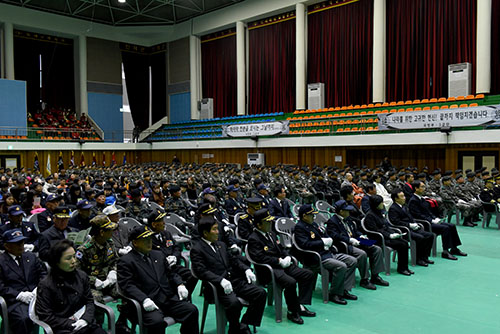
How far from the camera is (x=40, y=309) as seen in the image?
3.46 meters

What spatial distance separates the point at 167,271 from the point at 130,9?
31.3 meters

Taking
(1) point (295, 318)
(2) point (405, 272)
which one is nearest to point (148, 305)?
(1) point (295, 318)

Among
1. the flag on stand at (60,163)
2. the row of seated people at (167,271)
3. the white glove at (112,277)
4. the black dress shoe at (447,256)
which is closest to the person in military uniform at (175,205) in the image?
the row of seated people at (167,271)

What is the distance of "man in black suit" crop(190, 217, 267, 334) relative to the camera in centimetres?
443

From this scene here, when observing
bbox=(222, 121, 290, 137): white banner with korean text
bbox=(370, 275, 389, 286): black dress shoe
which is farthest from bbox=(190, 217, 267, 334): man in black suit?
bbox=(222, 121, 290, 137): white banner with korean text

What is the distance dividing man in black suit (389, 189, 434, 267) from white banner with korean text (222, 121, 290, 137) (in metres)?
15.7

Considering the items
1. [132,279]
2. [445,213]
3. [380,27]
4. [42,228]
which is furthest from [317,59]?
[132,279]

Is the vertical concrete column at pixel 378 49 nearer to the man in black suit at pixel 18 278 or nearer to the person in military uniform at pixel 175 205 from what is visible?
the person in military uniform at pixel 175 205

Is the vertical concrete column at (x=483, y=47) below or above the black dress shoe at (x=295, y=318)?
above

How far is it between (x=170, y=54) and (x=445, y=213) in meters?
29.0

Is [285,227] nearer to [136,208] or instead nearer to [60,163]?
[136,208]

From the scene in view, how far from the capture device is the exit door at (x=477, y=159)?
16.9 m

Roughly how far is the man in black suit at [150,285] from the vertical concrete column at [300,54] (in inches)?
874

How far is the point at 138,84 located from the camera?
37.2 meters
